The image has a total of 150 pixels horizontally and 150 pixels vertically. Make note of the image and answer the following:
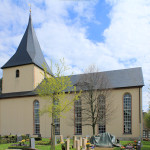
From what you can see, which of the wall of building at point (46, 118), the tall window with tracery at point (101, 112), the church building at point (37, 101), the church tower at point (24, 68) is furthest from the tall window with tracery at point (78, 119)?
the church tower at point (24, 68)

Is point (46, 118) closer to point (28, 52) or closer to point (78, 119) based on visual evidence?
point (78, 119)

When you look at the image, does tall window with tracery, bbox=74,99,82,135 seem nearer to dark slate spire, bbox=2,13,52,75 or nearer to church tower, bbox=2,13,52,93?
church tower, bbox=2,13,52,93

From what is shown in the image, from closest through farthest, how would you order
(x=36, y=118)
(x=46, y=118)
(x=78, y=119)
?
(x=78, y=119) → (x=46, y=118) → (x=36, y=118)

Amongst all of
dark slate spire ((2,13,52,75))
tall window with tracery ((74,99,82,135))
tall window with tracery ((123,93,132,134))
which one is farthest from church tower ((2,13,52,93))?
tall window with tracery ((123,93,132,134))

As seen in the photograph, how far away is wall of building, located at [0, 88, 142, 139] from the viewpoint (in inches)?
977

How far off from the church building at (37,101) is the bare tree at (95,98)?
3.55ft

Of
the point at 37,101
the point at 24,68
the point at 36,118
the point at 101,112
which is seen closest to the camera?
the point at 101,112

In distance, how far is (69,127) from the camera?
2764cm

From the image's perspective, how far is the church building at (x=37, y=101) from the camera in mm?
24906

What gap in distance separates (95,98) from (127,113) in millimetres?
4712

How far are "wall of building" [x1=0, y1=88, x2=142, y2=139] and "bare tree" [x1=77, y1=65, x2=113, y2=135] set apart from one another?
1.07 meters

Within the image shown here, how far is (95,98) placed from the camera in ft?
82.5

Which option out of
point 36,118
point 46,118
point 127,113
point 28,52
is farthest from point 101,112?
point 28,52

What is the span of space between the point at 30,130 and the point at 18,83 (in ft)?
27.1
